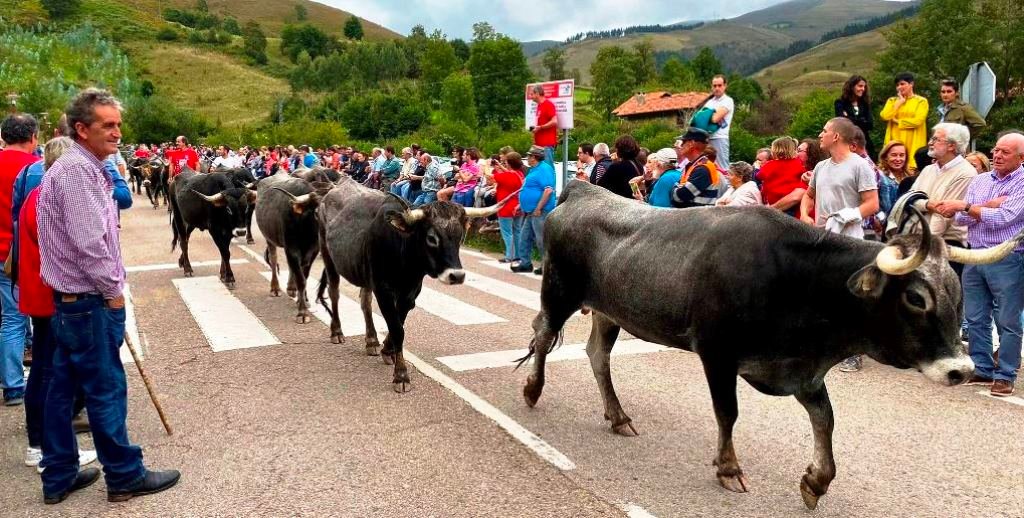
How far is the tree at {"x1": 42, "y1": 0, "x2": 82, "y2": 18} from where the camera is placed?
14975 centimetres

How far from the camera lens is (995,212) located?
548 centimetres

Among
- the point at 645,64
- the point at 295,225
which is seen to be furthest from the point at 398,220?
the point at 645,64

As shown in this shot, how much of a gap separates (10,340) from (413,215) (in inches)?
129

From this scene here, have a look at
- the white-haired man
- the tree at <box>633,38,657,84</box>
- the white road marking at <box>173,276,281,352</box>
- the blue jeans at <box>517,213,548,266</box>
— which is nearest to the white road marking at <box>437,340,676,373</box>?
the white road marking at <box>173,276,281,352</box>

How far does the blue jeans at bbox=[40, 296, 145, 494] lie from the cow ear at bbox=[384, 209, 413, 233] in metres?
2.34

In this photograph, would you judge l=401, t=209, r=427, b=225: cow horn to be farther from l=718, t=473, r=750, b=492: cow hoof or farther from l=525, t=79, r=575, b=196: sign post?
l=525, t=79, r=575, b=196: sign post

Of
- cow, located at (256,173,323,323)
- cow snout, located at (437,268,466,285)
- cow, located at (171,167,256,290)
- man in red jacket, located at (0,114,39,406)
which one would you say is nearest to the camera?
man in red jacket, located at (0,114,39,406)

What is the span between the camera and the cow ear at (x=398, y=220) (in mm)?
5941

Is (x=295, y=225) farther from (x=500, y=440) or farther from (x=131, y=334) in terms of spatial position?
(x=500, y=440)

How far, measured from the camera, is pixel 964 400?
557 centimetres

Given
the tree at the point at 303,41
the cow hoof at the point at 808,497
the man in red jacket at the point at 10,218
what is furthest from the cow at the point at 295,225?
the tree at the point at 303,41

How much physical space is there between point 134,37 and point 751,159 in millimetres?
139479

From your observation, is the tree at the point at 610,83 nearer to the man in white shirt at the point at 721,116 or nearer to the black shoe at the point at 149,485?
the man in white shirt at the point at 721,116

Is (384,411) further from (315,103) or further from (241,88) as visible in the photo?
(241,88)
